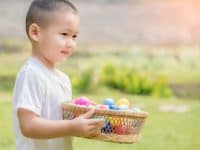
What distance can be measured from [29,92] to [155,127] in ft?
7.60

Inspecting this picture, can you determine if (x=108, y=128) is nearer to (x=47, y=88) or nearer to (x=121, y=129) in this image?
(x=121, y=129)

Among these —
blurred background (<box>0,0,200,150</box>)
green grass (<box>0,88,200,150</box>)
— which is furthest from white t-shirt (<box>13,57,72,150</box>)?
blurred background (<box>0,0,200,150</box>)

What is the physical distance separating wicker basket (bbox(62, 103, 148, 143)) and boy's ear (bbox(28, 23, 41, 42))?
0.72ft

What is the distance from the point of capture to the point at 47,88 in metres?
2.00

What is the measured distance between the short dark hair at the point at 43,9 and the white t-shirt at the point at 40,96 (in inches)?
4.6

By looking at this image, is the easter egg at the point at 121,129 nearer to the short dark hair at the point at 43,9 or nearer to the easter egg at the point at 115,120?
the easter egg at the point at 115,120

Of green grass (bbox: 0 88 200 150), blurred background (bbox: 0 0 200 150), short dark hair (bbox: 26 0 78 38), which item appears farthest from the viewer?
blurred background (bbox: 0 0 200 150)

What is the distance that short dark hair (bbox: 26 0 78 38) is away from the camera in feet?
6.70

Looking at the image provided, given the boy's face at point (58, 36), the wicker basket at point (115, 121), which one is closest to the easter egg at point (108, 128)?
the wicker basket at point (115, 121)

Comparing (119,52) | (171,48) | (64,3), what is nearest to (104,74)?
(119,52)

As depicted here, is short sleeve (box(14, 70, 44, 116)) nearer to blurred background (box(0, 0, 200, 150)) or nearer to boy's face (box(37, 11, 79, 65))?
boy's face (box(37, 11, 79, 65))

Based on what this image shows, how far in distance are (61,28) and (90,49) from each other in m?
2.82

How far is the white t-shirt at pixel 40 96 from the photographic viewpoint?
1.96 meters

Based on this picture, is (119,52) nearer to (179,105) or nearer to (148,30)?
(148,30)
